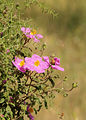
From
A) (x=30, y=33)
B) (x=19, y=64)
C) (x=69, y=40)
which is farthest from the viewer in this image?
(x=69, y=40)

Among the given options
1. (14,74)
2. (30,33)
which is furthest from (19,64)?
(30,33)

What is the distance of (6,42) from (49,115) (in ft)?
4.42

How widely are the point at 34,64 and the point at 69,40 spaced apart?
204 centimetres

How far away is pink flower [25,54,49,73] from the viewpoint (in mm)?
1029

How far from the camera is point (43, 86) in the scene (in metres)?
1.06

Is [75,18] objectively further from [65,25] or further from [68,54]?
[68,54]

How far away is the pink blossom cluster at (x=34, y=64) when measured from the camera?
1.02m

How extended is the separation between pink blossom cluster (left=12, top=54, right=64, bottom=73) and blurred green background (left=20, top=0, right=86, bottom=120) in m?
1.27

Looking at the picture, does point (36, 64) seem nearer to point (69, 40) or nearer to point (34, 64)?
point (34, 64)

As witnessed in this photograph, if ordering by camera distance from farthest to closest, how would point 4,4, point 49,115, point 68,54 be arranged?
point 68,54, point 49,115, point 4,4

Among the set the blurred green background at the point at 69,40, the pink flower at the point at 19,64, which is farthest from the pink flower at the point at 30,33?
the blurred green background at the point at 69,40

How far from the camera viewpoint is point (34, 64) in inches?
41.2

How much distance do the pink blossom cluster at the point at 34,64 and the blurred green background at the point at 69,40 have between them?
4.16ft

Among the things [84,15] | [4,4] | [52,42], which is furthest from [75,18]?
[4,4]
